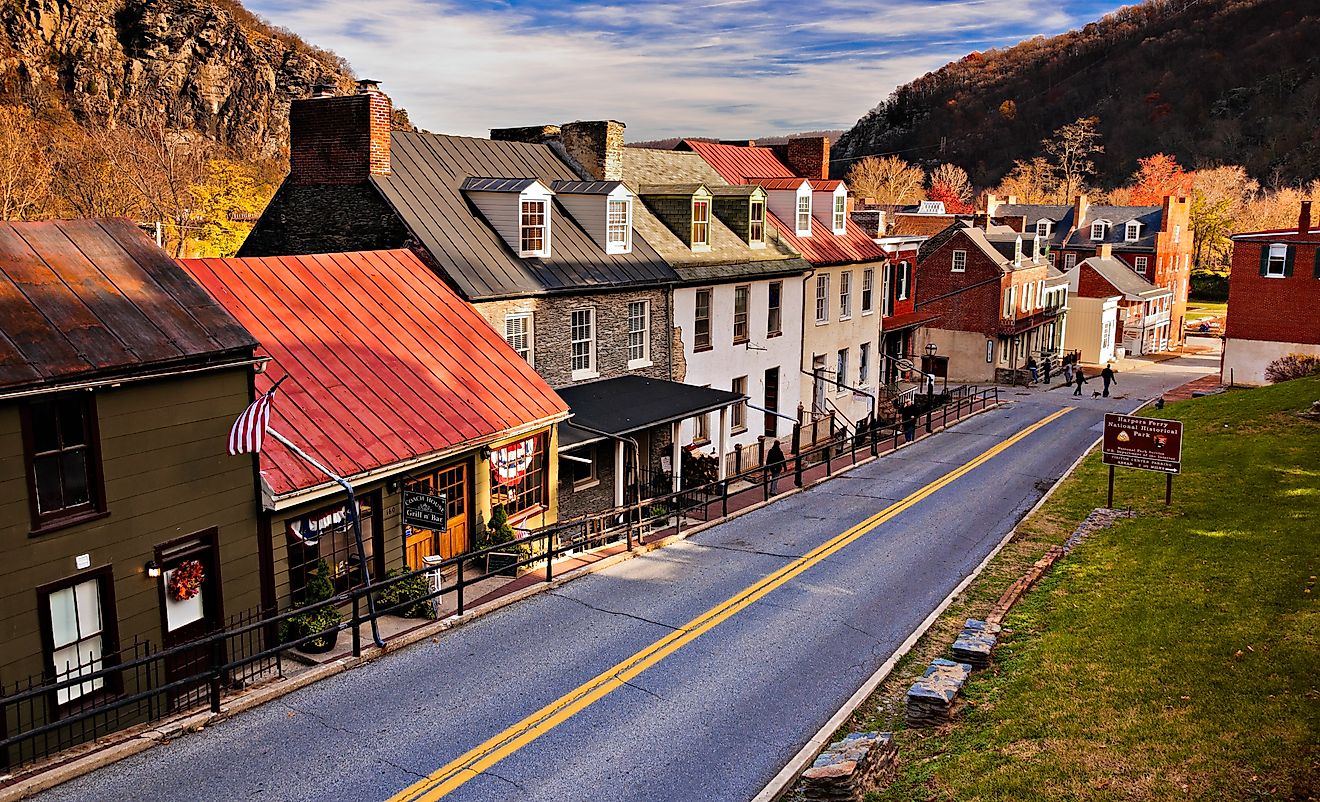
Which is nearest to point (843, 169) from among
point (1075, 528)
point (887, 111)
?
point (887, 111)

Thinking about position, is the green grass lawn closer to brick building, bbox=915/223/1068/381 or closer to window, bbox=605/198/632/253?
window, bbox=605/198/632/253

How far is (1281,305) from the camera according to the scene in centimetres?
4609

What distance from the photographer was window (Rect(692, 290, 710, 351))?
1171 inches

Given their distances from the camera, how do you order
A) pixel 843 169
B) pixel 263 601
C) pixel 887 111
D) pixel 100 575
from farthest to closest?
pixel 887 111 → pixel 843 169 → pixel 263 601 → pixel 100 575

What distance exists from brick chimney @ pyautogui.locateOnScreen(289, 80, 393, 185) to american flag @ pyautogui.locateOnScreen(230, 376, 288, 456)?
11635 mm

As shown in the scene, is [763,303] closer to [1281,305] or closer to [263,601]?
[263,601]

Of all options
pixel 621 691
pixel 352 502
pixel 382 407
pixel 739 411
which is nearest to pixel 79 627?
pixel 352 502

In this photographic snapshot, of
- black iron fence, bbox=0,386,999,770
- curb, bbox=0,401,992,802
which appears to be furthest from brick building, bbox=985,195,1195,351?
curb, bbox=0,401,992,802

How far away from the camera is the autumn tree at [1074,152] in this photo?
139m

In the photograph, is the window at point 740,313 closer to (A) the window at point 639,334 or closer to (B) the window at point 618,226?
(A) the window at point 639,334

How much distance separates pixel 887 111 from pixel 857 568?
196 meters

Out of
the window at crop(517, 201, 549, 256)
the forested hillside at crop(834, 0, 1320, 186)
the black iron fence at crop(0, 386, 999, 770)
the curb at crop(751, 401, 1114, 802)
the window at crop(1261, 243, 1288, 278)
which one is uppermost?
the forested hillside at crop(834, 0, 1320, 186)

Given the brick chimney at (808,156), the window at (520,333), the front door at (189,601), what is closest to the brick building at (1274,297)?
the brick chimney at (808,156)

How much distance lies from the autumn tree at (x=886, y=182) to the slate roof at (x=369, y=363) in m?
110
